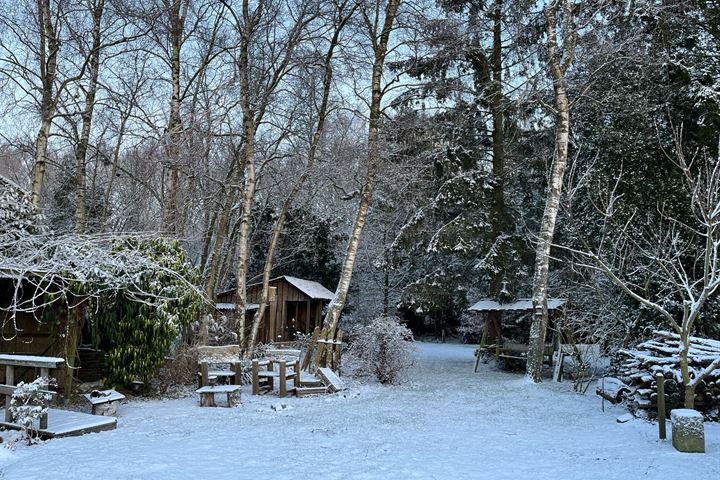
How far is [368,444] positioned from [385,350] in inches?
213

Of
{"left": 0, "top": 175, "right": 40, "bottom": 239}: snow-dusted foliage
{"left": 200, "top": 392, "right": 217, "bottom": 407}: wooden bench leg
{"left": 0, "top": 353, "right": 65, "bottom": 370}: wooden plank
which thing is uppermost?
{"left": 0, "top": 175, "right": 40, "bottom": 239}: snow-dusted foliage

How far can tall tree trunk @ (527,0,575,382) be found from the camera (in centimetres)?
1256

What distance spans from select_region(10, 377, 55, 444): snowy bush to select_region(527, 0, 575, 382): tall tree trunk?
9894 mm

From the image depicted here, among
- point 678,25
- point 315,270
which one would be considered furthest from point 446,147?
point 315,270

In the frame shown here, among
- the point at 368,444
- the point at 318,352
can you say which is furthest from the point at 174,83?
the point at 368,444

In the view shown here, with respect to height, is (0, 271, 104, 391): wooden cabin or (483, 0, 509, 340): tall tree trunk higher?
(483, 0, 509, 340): tall tree trunk

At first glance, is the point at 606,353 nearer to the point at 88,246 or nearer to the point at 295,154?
the point at 295,154

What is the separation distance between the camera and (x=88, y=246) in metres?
7.77

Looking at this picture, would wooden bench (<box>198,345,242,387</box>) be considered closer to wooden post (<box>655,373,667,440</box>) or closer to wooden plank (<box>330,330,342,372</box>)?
wooden plank (<box>330,330,342,372</box>)

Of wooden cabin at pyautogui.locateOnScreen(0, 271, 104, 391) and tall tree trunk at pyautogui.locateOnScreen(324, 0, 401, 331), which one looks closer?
wooden cabin at pyautogui.locateOnScreen(0, 271, 104, 391)

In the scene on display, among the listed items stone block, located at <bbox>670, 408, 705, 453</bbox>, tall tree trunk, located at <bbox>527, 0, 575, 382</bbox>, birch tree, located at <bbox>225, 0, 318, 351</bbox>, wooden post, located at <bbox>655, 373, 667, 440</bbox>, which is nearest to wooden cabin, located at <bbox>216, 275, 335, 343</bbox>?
birch tree, located at <bbox>225, 0, 318, 351</bbox>

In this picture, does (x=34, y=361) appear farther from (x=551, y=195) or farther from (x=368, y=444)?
(x=551, y=195)

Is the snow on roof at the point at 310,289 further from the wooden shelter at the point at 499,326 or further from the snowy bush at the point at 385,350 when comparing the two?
the snowy bush at the point at 385,350

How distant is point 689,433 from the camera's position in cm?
615
